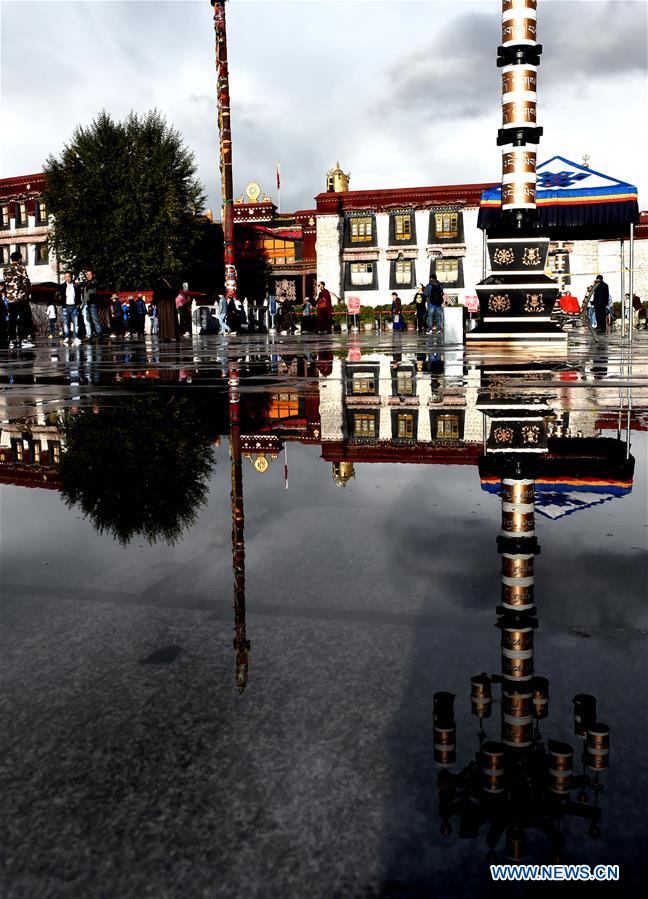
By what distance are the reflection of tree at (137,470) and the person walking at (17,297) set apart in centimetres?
1388

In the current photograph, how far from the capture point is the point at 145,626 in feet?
5.11

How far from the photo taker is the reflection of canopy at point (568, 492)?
2396 mm

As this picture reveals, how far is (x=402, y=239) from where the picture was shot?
43.9 metres

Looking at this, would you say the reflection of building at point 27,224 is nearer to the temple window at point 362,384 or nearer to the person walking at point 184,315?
the person walking at point 184,315

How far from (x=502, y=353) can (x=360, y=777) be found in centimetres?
1028

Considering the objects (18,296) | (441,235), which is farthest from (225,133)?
(441,235)

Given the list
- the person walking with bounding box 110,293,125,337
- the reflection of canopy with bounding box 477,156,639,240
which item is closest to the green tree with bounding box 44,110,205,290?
the person walking with bounding box 110,293,125,337

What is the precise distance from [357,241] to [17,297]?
91.1 ft

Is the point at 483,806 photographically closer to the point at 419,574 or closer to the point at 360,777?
the point at 360,777

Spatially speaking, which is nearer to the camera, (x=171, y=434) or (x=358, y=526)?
(x=358, y=526)

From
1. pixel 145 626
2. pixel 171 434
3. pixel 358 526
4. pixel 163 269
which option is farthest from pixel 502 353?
pixel 163 269

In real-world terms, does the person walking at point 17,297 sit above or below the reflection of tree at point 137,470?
above

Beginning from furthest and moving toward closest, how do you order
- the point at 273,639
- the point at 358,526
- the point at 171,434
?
the point at 171,434
the point at 358,526
the point at 273,639
